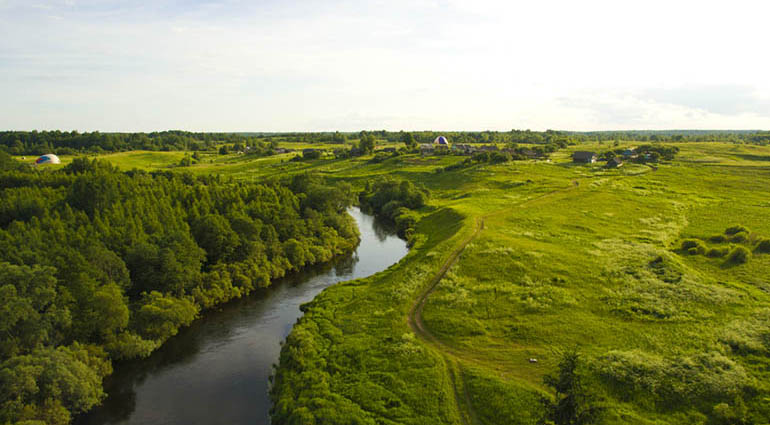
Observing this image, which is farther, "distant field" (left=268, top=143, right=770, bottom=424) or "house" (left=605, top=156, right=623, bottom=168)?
"house" (left=605, top=156, right=623, bottom=168)

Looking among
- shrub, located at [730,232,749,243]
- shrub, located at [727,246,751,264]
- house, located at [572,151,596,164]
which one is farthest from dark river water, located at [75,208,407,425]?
house, located at [572,151,596,164]

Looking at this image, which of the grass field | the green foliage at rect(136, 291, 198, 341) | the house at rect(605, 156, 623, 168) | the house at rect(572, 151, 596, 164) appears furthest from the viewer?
the house at rect(572, 151, 596, 164)

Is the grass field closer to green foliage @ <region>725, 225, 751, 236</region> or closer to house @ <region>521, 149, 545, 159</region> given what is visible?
green foliage @ <region>725, 225, 751, 236</region>

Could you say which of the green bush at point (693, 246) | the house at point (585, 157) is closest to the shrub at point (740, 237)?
the green bush at point (693, 246)

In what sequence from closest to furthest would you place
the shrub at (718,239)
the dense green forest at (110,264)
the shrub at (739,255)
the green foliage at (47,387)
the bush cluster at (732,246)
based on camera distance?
the green foliage at (47,387), the dense green forest at (110,264), the shrub at (739,255), the bush cluster at (732,246), the shrub at (718,239)

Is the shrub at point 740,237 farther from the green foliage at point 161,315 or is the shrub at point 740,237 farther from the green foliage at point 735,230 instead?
the green foliage at point 161,315
